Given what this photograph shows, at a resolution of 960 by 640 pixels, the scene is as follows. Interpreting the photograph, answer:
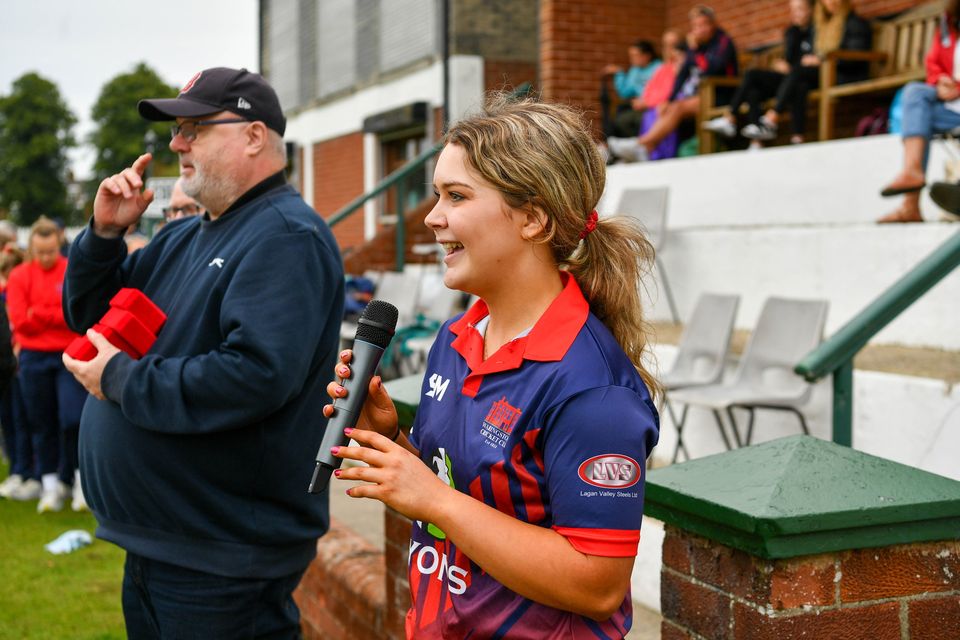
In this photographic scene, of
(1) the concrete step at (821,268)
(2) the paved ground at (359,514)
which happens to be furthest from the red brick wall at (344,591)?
Answer: (1) the concrete step at (821,268)

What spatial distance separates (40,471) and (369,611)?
463 centimetres

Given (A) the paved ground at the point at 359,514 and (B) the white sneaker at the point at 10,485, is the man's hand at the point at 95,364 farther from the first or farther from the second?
(B) the white sneaker at the point at 10,485

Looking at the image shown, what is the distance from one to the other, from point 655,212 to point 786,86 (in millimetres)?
1551

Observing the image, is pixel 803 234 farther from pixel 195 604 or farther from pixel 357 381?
pixel 357 381

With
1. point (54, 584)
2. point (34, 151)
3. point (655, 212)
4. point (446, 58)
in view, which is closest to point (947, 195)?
point (655, 212)

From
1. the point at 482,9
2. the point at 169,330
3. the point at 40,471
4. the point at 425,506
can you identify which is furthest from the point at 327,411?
the point at 482,9

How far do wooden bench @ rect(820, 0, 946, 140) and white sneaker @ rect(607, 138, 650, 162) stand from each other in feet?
5.91

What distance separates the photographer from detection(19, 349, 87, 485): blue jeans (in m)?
7.48

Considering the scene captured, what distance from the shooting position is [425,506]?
1587 mm

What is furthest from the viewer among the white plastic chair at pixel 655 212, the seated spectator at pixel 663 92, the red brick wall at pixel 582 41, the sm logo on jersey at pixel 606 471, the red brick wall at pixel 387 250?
the red brick wall at pixel 387 250

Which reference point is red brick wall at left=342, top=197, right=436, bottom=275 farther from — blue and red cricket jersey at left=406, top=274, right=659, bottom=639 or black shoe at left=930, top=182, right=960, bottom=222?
blue and red cricket jersey at left=406, top=274, right=659, bottom=639

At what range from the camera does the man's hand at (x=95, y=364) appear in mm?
2623

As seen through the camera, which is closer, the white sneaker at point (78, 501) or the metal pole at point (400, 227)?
the white sneaker at point (78, 501)

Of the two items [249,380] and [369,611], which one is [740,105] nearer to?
[369,611]
